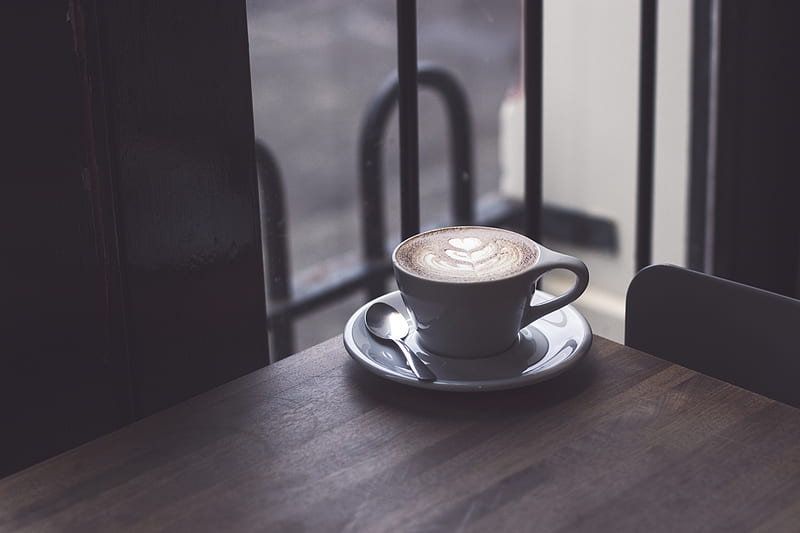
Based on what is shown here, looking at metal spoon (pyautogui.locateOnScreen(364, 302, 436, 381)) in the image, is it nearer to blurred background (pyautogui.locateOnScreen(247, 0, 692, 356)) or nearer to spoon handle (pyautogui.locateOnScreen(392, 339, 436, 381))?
spoon handle (pyautogui.locateOnScreen(392, 339, 436, 381))

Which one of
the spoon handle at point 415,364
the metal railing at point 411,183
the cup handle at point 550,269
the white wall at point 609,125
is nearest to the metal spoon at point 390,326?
the spoon handle at point 415,364

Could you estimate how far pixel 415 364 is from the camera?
855mm

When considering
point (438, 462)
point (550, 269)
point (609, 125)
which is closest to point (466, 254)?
point (550, 269)

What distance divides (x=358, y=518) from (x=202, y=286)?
0.38 meters

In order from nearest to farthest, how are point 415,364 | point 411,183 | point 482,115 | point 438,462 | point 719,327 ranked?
point 438,462 < point 415,364 < point 719,327 < point 411,183 < point 482,115

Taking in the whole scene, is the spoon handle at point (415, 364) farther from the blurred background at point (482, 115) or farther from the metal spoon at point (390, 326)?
the blurred background at point (482, 115)

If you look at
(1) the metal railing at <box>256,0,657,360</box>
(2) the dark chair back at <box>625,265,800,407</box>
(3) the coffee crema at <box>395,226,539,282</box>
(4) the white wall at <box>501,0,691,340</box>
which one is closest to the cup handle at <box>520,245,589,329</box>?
(3) the coffee crema at <box>395,226,539,282</box>

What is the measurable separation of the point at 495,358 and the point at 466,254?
0.10 m

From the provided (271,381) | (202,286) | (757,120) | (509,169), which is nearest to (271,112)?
(202,286)

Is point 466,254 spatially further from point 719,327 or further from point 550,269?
Answer: point 719,327

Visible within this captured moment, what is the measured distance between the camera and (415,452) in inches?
29.6

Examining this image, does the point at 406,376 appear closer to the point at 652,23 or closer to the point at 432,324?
the point at 432,324

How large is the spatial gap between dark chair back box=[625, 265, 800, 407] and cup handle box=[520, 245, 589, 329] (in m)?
0.18

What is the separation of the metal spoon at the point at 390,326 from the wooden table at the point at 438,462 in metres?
0.03
